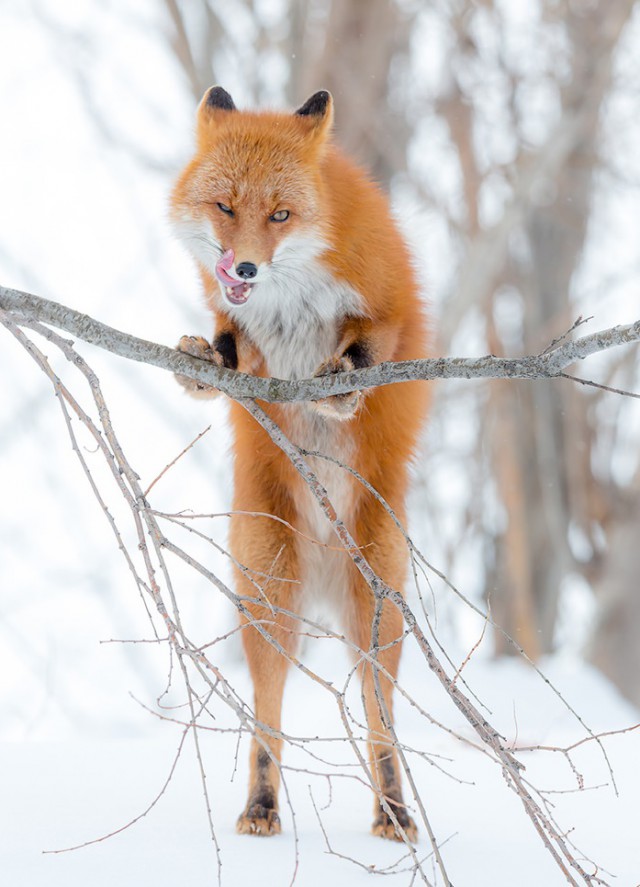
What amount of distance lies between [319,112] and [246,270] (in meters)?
1.05

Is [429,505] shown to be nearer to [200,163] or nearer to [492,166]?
[492,166]

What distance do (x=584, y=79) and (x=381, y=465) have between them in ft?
29.8

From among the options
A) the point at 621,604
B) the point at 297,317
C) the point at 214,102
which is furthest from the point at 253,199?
the point at 621,604

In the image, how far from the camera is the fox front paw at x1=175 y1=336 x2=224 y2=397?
3.69 m

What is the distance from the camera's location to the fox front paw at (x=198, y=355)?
12.1 feet

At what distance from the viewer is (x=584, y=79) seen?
1179 centimetres

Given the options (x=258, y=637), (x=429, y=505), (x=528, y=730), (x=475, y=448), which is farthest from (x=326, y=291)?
(x=475, y=448)

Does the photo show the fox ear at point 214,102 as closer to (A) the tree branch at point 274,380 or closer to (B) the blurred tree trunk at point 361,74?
(A) the tree branch at point 274,380

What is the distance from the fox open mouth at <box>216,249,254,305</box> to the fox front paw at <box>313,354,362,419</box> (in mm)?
393

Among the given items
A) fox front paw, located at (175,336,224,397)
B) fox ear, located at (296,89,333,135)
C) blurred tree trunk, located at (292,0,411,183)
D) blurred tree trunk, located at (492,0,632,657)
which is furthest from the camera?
blurred tree trunk, located at (492,0,632,657)

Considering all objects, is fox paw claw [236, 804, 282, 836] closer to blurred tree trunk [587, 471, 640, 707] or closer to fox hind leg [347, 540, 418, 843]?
fox hind leg [347, 540, 418, 843]

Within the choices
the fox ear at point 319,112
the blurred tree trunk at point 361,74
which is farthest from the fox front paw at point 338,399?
the blurred tree trunk at point 361,74

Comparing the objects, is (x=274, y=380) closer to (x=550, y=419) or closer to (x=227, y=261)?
(x=227, y=261)

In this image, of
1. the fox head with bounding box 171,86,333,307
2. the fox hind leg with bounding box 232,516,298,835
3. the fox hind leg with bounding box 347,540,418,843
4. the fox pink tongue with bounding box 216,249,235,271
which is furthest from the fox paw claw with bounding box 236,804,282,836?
the fox pink tongue with bounding box 216,249,235,271
